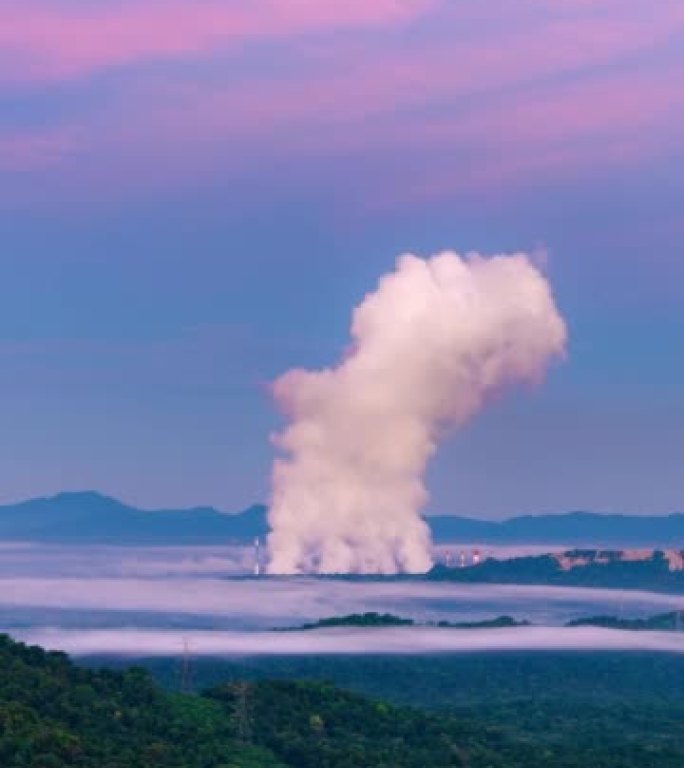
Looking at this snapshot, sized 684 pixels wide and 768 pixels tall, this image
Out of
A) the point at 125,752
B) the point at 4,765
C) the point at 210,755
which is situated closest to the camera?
the point at 4,765

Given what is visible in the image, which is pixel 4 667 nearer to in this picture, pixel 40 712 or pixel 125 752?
pixel 40 712

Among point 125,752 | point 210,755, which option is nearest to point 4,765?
point 125,752

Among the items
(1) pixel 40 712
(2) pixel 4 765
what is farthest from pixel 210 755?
(2) pixel 4 765

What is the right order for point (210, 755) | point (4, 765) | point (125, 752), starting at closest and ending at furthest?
point (4, 765), point (125, 752), point (210, 755)

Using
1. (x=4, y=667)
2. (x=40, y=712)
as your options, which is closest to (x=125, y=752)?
(x=40, y=712)

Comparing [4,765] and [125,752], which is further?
[125,752]

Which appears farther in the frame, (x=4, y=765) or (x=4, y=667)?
(x=4, y=667)

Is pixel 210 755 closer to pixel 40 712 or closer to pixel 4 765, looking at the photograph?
pixel 40 712
